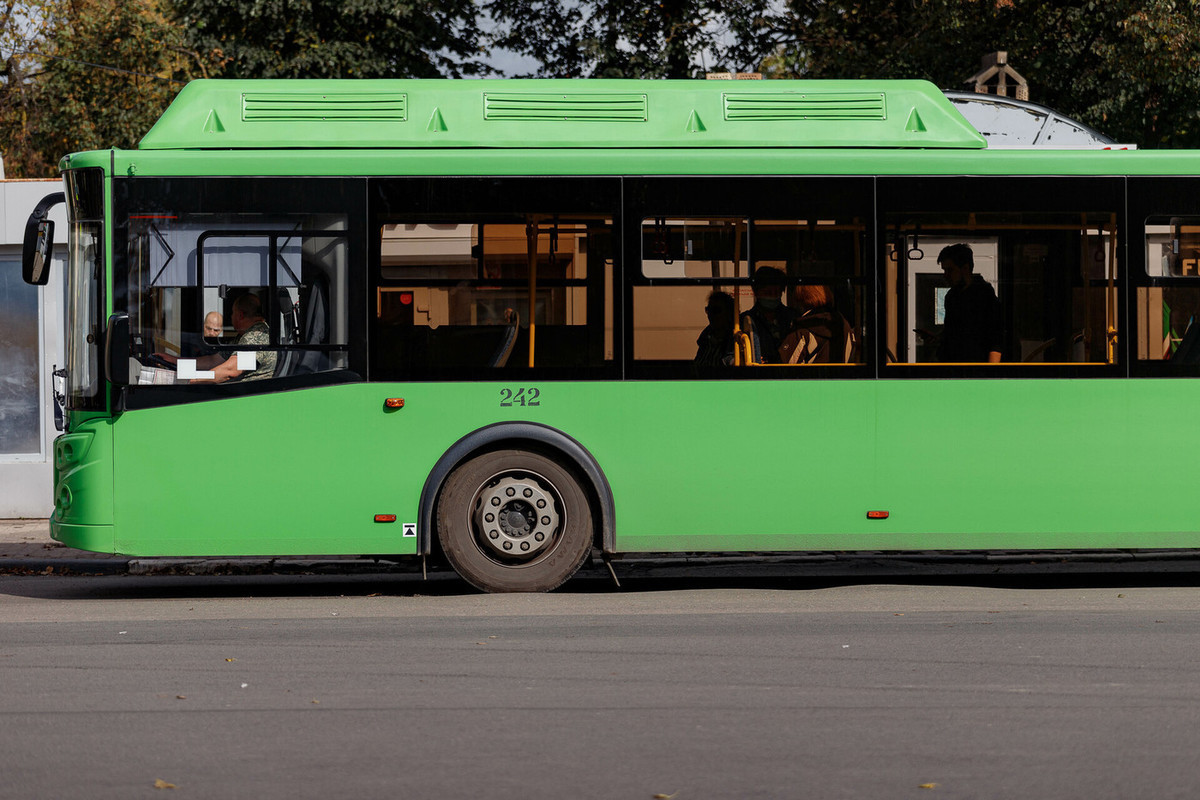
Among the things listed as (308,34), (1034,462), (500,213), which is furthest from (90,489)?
(308,34)

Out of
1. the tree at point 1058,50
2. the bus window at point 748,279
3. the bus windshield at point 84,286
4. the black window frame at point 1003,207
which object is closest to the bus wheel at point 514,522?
the bus window at point 748,279

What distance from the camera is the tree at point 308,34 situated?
29.2 m

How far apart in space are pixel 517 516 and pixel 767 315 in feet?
6.60

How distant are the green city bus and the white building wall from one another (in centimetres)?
611

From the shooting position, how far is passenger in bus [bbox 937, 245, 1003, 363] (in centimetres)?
968

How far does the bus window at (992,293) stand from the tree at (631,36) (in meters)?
20.5

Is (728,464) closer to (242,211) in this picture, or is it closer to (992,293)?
(992,293)

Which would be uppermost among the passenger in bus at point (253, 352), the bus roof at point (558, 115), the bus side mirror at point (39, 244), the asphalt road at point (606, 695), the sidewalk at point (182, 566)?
the bus roof at point (558, 115)

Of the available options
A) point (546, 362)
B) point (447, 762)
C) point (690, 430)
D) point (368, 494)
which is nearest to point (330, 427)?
point (368, 494)

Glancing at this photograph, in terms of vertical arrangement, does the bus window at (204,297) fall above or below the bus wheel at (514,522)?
above

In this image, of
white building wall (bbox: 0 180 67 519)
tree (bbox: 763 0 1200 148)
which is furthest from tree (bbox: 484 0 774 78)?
white building wall (bbox: 0 180 67 519)

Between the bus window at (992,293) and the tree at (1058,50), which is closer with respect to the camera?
the bus window at (992,293)

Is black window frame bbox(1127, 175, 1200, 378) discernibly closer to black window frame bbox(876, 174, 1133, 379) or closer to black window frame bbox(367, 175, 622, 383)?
black window frame bbox(876, 174, 1133, 379)

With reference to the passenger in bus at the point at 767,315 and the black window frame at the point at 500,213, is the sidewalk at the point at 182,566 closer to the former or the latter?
the black window frame at the point at 500,213
